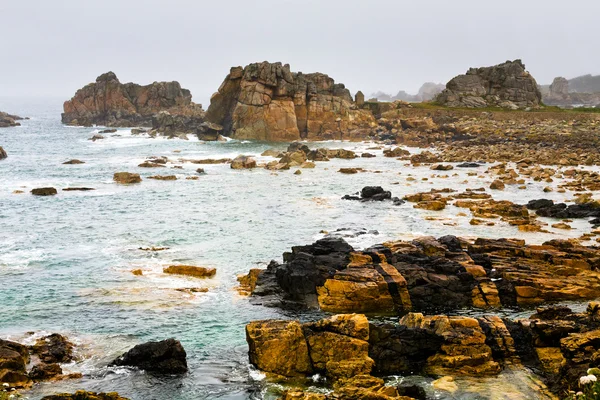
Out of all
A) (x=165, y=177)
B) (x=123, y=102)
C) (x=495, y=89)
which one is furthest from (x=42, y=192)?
(x=495, y=89)

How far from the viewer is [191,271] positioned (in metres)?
33.2

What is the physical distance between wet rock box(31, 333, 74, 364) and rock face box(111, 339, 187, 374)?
216 centimetres

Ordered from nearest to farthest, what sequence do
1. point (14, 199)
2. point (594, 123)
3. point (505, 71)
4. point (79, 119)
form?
1. point (14, 199)
2. point (594, 123)
3. point (505, 71)
4. point (79, 119)

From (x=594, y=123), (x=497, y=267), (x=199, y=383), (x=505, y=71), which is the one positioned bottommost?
(x=199, y=383)

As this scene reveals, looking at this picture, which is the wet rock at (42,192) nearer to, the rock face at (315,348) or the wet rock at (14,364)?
the wet rock at (14,364)

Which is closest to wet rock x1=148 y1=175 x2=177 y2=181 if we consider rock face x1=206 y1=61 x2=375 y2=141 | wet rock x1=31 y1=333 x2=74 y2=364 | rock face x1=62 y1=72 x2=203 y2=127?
wet rock x1=31 y1=333 x2=74 y2=364

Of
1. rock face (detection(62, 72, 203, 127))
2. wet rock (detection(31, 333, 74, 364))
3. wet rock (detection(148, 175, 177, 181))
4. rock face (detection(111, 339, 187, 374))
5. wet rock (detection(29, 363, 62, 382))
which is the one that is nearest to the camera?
wet rock (detection(29, 363, 62, 382))

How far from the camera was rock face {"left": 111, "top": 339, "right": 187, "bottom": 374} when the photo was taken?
20656mm

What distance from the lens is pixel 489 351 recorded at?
67.0ft

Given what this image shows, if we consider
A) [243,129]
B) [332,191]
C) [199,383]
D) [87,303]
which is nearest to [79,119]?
[243,129]

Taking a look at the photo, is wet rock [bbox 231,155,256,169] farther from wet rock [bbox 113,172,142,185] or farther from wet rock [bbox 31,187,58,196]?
wet rock [bbox 31,187,58,196]

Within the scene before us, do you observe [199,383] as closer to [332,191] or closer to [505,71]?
[332,191]

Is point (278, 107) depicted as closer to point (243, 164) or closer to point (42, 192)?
point (243, 164)

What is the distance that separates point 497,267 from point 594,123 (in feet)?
313
